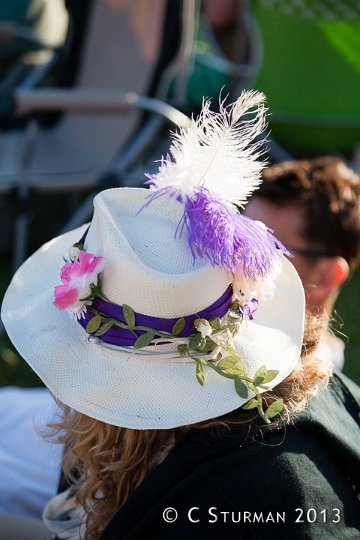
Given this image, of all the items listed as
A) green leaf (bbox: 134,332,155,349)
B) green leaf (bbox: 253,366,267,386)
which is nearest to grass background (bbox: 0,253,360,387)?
green leaf (bbox: 253,366,267,386)

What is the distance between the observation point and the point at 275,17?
4383 millimetres

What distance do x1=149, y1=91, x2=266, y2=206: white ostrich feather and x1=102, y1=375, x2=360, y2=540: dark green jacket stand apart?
397 mm

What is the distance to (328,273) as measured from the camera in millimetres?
2113

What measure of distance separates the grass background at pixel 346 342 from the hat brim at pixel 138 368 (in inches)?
47.0

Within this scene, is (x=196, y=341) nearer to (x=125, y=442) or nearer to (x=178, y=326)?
(x=178, y=326)

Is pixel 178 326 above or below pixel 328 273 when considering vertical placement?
above

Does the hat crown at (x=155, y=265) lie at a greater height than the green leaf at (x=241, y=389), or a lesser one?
greater

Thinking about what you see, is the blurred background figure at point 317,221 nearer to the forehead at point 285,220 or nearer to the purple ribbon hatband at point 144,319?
the forehead at point 285,220

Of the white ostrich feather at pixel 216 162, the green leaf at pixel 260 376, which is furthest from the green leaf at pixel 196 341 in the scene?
the white ostrich feather at pixel 216 162

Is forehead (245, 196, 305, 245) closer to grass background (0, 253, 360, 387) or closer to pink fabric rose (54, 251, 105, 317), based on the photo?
grass background (0, 253, 360, 387)

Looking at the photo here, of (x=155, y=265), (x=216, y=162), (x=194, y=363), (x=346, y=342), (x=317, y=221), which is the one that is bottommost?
(x=346, y=342)

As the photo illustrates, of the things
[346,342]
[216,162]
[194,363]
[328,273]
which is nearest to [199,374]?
[194,363]

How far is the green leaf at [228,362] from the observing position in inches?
46.4

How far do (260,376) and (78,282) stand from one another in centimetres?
32
